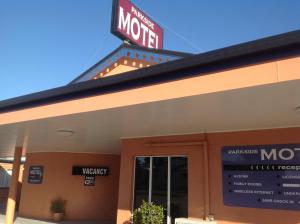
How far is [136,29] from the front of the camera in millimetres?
16766

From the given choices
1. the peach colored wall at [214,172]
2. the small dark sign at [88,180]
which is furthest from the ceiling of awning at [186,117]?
the small dark sign at [88,180]

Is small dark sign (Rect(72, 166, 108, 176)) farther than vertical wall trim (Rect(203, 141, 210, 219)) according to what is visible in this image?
Yes

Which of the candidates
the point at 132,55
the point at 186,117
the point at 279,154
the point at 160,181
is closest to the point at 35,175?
the point at 132,55

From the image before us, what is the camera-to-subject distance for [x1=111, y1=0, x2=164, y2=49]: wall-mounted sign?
15352 mm

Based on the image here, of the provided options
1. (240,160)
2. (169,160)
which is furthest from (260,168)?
(169,160)

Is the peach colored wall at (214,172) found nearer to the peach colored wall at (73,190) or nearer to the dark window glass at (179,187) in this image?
the dark window glass at (179,187)

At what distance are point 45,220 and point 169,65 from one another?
1202 centimetres

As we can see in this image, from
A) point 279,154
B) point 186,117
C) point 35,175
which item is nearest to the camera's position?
point 186,117

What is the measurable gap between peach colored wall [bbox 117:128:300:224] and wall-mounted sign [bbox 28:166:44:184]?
22.8ft

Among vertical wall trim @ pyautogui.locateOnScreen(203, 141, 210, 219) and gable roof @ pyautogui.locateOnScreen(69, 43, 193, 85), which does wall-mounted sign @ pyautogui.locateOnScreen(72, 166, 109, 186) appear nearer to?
gable roof @ pyautogui.locateOnScreen(69, 43, 193, 85)

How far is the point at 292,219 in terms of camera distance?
25.2 feet

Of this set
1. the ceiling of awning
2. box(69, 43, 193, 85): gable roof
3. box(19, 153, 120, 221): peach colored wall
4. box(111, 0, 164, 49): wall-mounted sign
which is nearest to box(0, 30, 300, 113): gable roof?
the ceiling of awning

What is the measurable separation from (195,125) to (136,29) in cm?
963

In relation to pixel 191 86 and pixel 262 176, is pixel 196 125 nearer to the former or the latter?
pixel 262 176
